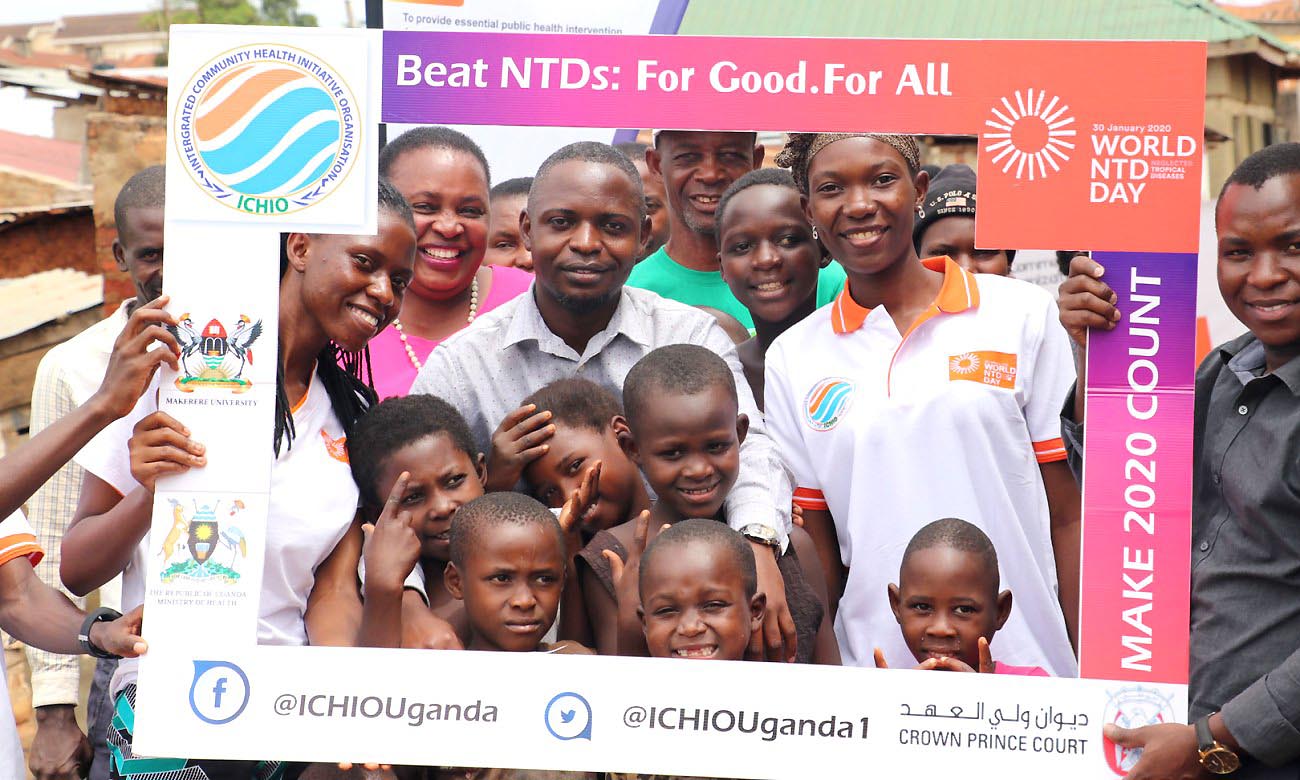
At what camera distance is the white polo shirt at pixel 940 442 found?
3.77 m

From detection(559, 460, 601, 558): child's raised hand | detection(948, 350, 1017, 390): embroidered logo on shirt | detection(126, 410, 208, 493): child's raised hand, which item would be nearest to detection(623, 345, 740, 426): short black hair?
detection(559, 460, 601, 558): child's raised hand

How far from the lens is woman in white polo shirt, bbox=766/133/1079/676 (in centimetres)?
377

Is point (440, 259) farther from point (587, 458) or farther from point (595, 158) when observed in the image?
point (587, 458)

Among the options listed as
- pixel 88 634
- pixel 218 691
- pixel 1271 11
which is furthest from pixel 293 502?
pixel 1271 11

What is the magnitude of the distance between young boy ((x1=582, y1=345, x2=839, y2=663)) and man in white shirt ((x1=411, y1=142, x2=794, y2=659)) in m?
0.08

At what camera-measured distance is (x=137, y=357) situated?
3.54 metres

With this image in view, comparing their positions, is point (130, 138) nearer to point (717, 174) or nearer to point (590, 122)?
point (717, 174)

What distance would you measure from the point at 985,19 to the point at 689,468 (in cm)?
1225

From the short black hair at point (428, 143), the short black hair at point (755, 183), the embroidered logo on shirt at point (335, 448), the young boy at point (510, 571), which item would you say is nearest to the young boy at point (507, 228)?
the short black hair at point (428, 143)

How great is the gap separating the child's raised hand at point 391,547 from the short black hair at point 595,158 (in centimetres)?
100

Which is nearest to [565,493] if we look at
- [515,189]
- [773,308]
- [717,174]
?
[773,308]

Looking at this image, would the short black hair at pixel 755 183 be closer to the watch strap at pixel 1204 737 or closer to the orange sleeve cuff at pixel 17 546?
the watch strap at pixel 1204 737

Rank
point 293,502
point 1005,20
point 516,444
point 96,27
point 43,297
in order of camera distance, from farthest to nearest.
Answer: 1. point 96,27
2. point 1005,20
3. point 43,297
4. point 516,444
5. point 293,502

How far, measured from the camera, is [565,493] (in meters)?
3.99
